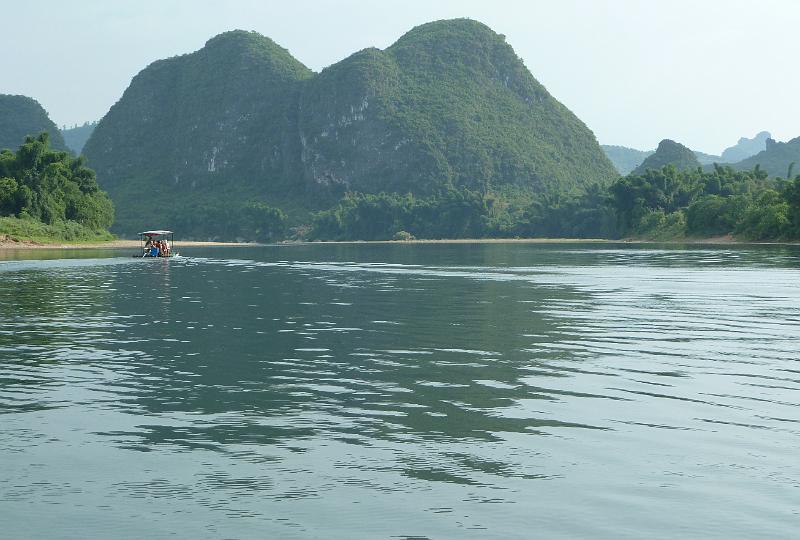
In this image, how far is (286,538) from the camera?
11.9 meters

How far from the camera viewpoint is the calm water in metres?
12.8

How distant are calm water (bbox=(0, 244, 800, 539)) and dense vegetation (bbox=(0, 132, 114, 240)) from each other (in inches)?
4673

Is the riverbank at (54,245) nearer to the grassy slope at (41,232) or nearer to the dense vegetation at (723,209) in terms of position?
the grassy slope at (41,232)

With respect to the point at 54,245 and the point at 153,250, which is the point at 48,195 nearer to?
the point at 54,245

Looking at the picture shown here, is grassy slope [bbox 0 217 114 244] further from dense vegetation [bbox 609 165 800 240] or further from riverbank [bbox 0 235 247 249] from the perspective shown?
dense vegetation [bbox 609 165 800 240]

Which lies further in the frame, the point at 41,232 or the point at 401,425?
the point at 41,232

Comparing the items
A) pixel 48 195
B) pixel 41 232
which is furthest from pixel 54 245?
pixel 48 195

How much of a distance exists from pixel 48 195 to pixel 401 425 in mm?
152860

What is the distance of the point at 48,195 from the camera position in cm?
15888

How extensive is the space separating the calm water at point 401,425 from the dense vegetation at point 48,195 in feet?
389

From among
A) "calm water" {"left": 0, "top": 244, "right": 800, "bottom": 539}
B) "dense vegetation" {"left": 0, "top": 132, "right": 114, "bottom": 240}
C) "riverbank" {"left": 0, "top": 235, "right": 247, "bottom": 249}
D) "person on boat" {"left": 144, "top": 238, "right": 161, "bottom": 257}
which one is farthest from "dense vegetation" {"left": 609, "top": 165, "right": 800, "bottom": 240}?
"calm water" {"left": 0, "top": 244, "right": 800, "bottom": 539}

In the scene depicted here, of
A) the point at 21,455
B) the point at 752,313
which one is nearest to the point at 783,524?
the point at 21,455

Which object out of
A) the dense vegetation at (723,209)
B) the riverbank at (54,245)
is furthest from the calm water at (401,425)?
the dense vegetation at (723,209)

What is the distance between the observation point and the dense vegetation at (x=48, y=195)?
151625mm
